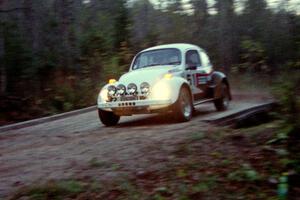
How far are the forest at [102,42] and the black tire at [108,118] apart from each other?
3581 mm

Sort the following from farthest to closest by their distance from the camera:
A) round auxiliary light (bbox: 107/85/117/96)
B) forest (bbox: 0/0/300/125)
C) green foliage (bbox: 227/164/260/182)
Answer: forest (bbox: 0/0/300/125)
round auxiliary light (bbox: 107/85/117/96)
green foliage (bbox: 227/164/260/182)

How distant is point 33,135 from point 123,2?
15.9 m

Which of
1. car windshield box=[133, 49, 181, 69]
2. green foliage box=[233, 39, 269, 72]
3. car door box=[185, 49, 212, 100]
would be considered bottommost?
green foliage box=[233, 39, 269, 72]

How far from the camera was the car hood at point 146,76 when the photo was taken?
10542 millimetres

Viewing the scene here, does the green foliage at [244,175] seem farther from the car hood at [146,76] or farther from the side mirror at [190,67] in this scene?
the side mirror at [190,67]

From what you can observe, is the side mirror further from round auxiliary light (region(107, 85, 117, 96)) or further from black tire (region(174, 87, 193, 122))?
round auxiliary light (region(107, 85, 117, 96))

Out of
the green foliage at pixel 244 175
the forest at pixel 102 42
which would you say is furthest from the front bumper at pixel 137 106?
the green foliage at pixel 244 175

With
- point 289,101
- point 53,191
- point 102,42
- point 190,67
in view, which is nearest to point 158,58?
point 190,67

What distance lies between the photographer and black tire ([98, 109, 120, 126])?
1107cm

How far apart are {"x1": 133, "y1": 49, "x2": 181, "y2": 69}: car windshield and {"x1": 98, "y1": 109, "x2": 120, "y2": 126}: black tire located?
5.00 ft

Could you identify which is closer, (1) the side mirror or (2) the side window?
(1) the side mirror

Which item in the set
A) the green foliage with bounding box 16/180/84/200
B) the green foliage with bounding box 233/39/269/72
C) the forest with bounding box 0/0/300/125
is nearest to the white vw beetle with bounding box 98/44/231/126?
the forest with bounding box 0/0/300/125

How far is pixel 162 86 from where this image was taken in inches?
409

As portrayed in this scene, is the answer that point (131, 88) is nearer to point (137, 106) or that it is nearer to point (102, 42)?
point (137, 106)
